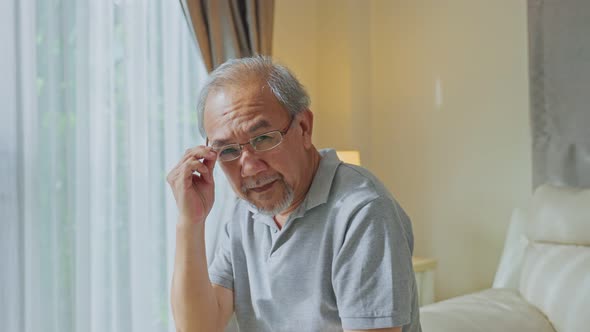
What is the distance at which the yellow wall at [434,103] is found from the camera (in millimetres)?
3037

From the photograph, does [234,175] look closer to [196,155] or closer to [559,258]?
[196,155]

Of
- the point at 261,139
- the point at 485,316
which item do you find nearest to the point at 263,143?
the point at 261,139

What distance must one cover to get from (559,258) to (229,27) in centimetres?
163

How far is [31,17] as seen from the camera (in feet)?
7.19

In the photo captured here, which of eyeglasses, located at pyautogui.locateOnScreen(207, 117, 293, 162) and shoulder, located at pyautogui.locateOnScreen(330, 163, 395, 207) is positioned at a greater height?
eyeglasses, located at pyautogui.locateOnScreen(207, 117, 293, 162)

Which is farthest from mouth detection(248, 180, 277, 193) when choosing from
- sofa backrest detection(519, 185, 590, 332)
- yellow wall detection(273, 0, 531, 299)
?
yellow wall detection(273, 0, 531, 299)

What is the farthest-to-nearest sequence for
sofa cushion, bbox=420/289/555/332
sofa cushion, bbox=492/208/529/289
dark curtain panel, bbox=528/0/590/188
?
dark curtain panel, bbox=528/0/590/188 < sofa cushion, bbox=492/208/529/289 < sofa cushion, bbox=420/289/555/332

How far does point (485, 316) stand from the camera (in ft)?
6.82

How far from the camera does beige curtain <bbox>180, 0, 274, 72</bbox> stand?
2.75 m

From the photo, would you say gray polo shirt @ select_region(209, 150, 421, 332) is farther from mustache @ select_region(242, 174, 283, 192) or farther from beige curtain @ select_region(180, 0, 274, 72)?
beige curtain @ select_region(180, 0, 274, 72)

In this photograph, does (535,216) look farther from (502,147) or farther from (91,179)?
(91,179)

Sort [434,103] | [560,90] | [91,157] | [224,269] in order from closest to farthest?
[224,269]
[91,157]
[560,90]
[434,103]

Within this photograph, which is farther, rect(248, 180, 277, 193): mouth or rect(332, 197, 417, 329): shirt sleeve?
rect(248, 180, 277, 193): mouth

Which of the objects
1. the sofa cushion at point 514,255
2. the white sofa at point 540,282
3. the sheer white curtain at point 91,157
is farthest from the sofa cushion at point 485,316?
the sheer white curtain at point 91,157
